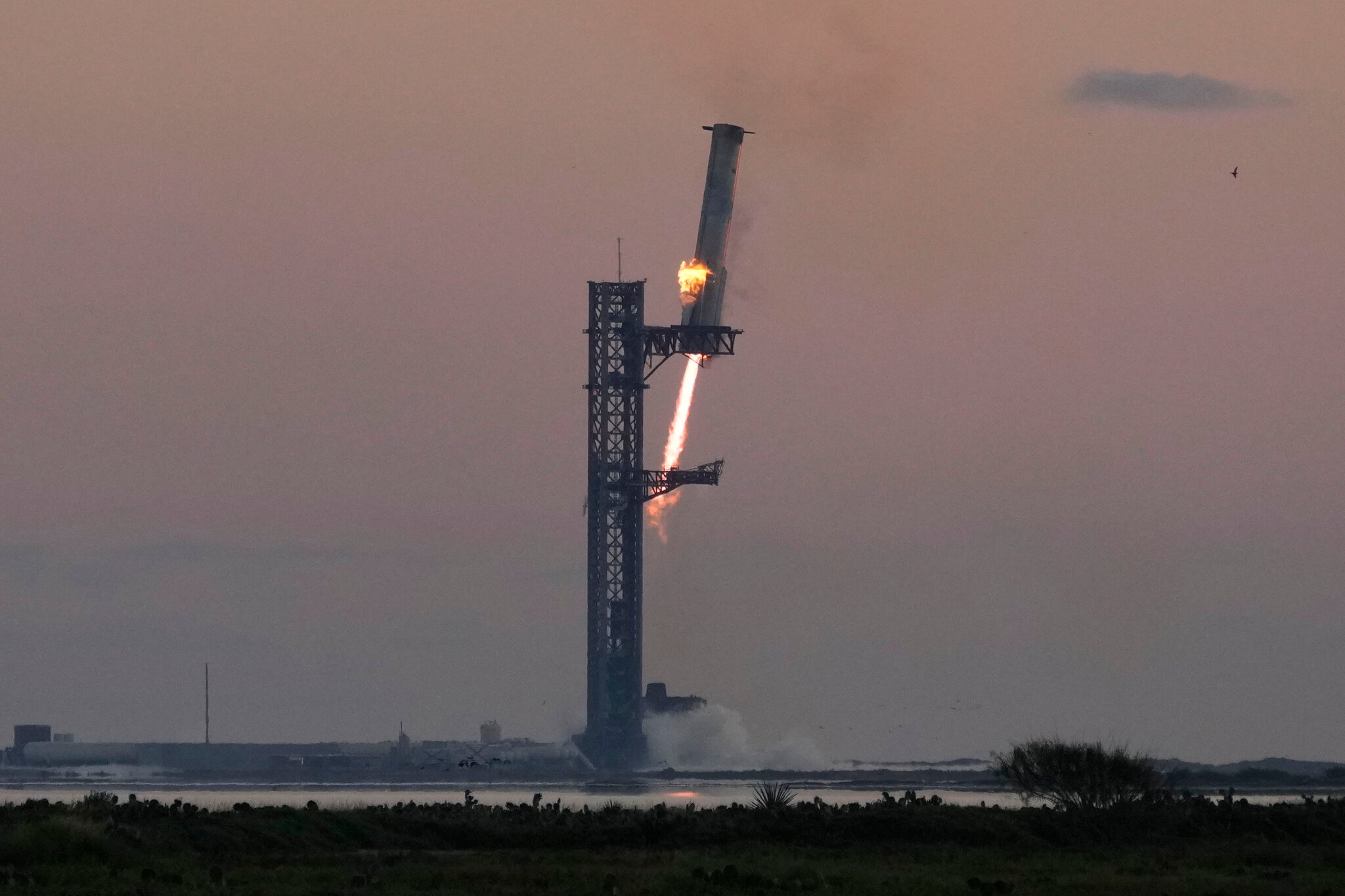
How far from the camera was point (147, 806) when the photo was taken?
261 ft

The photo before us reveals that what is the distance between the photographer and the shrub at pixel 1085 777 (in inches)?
3285

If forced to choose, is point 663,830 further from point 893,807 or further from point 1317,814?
point 1317,814

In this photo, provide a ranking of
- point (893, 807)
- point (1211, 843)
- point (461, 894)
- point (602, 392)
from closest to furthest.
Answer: point (461, 894)
point (1211, 843)
point (893, 807)
point (602, 392)

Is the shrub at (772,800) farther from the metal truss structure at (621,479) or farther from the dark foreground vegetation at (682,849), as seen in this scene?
the metal truss structure at (621,479)

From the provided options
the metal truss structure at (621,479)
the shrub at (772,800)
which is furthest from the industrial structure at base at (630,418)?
the shrub at (772,800)

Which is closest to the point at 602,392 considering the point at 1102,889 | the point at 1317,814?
the point at 1317,814

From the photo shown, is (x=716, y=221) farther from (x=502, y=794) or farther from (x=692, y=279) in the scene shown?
(x=502, y=794)

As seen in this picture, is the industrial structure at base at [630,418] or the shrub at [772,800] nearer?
the shrub at [772,800]

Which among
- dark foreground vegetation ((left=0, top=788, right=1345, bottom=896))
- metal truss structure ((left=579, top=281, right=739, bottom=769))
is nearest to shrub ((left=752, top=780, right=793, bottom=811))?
dark foreground vegetation ((left=0, top=788, right=1345, bottom=896))

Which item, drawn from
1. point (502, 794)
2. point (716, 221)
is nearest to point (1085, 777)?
point (502, 794)

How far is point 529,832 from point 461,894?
20.4m

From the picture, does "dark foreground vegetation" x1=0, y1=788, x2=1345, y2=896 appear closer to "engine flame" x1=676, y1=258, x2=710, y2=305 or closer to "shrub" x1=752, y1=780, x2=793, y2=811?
"shrub" x1=752, y1=780, x2=793, y2=811

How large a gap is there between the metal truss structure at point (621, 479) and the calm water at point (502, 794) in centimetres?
1391

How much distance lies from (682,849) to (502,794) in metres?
78.0
